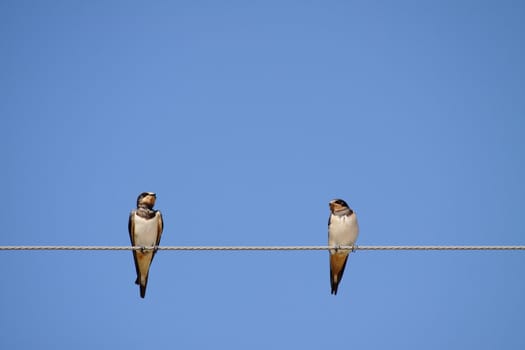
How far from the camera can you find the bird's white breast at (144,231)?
36.2 ft

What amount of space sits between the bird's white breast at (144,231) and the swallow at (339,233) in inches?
92.0

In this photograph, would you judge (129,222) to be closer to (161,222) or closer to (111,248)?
(161,222)

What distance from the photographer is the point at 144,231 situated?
1102cm

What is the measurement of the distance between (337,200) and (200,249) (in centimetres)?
394

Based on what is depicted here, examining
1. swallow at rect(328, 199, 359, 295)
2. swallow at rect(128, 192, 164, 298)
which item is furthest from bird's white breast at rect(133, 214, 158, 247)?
swallow at rect(328, 199, 359, 295)

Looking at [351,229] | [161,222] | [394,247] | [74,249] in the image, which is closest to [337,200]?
[351,229]

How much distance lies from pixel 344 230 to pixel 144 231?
262 centimetres

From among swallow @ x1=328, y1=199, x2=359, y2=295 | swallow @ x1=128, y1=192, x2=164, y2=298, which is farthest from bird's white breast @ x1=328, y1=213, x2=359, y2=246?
swallow @ x1=128, y1=192, x2=164, y2=298

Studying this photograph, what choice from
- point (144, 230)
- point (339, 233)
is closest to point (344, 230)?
point (339, 233)

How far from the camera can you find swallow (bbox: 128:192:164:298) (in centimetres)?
1104

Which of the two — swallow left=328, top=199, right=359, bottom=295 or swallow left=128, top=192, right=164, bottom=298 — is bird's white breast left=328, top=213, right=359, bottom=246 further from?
swallow left=128, top=192, right=164, bottom=298

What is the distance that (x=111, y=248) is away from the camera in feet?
25.4

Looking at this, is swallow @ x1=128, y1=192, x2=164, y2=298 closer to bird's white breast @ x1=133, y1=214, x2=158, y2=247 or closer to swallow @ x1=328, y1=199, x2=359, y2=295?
bird's white breast @ x1=133, y1=214, x2=158, y2=247

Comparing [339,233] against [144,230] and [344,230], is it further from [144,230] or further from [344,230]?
[144,230]
